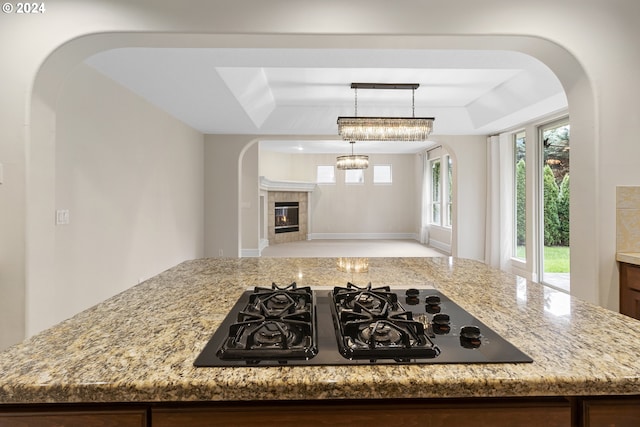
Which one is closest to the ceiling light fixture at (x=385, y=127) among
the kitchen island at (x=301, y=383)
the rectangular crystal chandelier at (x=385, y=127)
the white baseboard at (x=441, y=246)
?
the rectangular crystal chandelier at (x=385, y=127)

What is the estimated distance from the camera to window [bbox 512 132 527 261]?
6.29 meters

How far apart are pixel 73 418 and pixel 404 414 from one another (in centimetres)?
61

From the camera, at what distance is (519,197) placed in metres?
6.40

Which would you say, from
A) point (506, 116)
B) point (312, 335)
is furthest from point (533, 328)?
point (506, 116)

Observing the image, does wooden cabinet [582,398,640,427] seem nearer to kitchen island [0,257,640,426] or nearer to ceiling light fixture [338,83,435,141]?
kitchen island [0,257,640,426]

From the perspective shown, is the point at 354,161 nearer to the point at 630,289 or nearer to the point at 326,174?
the point at 326,174

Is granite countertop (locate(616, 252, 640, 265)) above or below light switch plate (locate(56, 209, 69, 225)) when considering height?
below

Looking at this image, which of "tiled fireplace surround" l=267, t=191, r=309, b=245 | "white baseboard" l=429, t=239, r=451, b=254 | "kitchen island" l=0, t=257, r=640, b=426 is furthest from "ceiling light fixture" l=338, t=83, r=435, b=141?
"tiled fireplace surround" l=267, t=191, r=309, b=245

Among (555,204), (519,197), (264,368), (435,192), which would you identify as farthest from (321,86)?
(435,192)

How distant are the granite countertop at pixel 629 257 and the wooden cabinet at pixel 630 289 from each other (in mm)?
25

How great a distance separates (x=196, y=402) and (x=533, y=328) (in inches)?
32.0

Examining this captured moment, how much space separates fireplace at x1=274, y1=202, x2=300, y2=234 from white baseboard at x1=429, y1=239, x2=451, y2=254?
388 centimetres

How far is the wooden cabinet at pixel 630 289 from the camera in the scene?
6.76 feet

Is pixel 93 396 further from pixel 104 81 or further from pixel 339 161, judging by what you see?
pixel 339 161
